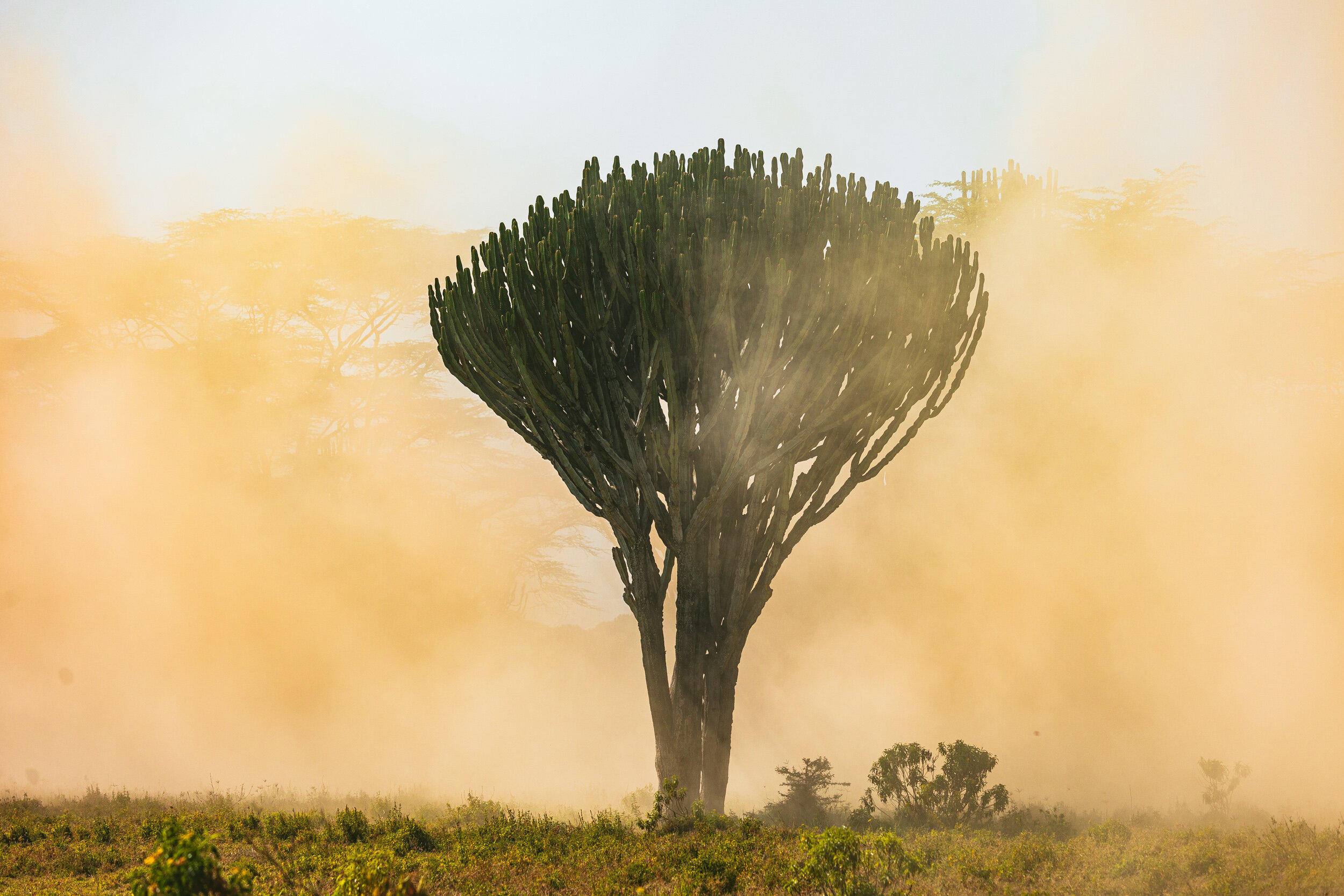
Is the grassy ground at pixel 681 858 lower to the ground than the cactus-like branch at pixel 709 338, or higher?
lower

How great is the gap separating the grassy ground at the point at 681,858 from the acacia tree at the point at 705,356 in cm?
196

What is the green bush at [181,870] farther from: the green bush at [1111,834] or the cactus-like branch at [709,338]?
the green bush at [1111,834]

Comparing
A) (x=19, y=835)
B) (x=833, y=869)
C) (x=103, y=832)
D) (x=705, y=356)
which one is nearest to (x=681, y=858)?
(x=833, y=869)

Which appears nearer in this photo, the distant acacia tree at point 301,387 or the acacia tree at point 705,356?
the acacia tree at point 705,356

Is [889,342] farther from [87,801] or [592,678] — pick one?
[592,678]

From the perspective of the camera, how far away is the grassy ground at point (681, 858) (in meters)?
5.24

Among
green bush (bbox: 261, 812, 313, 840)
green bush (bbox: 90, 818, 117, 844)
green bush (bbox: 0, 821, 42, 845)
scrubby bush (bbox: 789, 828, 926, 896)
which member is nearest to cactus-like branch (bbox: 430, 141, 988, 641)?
scrubby bush (bbox: 789, 828, 926, 896)

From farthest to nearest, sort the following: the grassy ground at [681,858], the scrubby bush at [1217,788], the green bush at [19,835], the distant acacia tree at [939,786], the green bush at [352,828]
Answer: the scrubby bush at [1217,788], the distant acacia tree at [939,786], the green bush at [19,835], the green bush at [352,828], the grassy ground at [681,858]

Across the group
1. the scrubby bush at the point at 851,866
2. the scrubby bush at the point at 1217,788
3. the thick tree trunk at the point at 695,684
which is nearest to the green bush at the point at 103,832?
the thick tree trunk at the point at 695,684

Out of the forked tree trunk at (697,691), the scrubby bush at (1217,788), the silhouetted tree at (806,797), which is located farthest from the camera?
the silhouetted tree at (806,797)

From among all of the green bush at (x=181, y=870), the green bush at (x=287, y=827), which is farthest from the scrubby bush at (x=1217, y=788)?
the green bush at (x=181, y=870)

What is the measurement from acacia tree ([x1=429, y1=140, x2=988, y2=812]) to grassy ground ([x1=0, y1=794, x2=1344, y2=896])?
77.2 inches

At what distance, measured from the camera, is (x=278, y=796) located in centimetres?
1272

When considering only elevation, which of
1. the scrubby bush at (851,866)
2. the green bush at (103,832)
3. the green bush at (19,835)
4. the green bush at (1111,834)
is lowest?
the green bush at (19,835)
